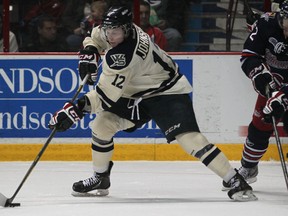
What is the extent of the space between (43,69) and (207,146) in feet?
7.32

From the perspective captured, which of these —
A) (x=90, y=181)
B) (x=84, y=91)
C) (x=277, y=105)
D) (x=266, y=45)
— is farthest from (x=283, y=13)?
(x=84, y=91)

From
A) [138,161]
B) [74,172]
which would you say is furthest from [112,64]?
[138,161]

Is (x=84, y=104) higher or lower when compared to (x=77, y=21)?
higher

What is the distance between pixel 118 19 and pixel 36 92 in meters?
2.12

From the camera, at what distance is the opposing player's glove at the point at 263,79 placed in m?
5.41

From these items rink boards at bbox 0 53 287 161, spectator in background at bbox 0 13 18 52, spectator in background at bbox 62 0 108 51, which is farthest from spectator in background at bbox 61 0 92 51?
spectator in background at bbox 0 13 18 52

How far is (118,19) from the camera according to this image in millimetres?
5090

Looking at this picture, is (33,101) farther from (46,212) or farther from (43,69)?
(46,212)

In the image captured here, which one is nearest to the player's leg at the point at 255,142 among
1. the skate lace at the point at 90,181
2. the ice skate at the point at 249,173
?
the ice skate at the point at 249,173

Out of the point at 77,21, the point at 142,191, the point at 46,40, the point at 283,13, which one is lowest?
the point at 142,191

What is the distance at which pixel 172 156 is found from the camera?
7059 mm

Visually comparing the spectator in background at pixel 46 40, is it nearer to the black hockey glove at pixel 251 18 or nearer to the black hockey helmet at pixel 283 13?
the black hockey glove at pixel 251 18

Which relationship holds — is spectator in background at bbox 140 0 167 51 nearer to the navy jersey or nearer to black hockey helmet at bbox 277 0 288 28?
the navy jersey

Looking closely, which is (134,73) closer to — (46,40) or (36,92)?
(36,92)
